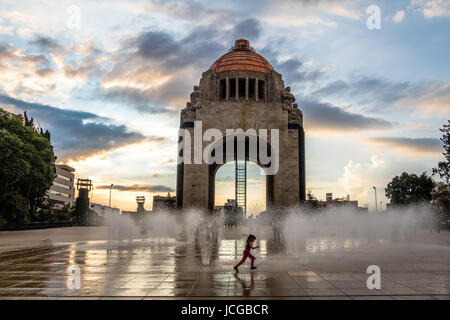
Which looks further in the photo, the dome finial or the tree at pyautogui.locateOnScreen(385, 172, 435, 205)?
the tree at pyautogui.locateOnScreen(385, 172, 435, 205)

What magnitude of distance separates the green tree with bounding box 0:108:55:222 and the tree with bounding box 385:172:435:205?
52.5m

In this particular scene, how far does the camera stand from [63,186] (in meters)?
99.6

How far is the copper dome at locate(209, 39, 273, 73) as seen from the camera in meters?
39.3

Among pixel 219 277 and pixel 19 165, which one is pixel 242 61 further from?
pixel 219 277

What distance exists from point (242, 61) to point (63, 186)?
252ft

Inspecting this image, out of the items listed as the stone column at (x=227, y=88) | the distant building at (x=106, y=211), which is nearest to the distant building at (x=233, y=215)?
the distant building at (x=106, y=211)

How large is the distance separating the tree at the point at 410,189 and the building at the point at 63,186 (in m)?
75.3

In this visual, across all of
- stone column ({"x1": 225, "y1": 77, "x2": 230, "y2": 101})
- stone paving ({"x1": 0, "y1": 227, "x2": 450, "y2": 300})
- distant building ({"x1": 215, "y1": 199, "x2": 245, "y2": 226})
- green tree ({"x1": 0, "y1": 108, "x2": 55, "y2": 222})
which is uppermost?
Result: stone column ({"x1": 225, "y1": 77, "x2": 230, "y2": 101})

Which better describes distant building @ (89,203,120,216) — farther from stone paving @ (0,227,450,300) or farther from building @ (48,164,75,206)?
building @ (48,164,75,206)

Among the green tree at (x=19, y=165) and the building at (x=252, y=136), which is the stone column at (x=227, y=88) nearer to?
the building at (x=252, y=136)

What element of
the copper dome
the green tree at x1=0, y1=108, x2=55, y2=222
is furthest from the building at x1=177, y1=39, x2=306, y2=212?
the green tree at x1=0, y1=108, x2=55, y2=222

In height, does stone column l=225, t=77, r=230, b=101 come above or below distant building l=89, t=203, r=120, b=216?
above

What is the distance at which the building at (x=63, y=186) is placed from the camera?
93750mm
